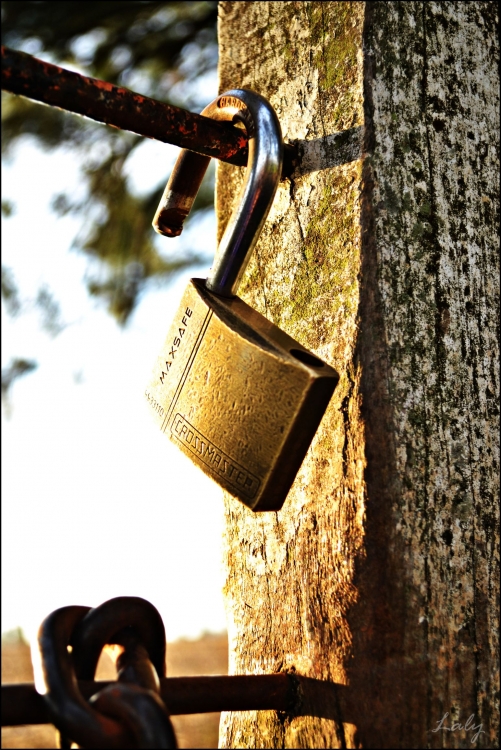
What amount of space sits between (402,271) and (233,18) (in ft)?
1.32

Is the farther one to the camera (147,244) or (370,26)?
(147,244)

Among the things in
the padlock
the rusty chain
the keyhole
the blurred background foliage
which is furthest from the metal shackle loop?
the blurred background foliage

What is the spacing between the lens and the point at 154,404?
0.64 m

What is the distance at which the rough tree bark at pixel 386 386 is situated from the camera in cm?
55

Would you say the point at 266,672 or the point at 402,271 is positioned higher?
the point at 402,271

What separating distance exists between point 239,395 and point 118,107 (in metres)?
0.25

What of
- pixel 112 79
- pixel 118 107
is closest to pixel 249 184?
pixel 118 107

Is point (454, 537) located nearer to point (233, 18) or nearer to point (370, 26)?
point (370, 26)

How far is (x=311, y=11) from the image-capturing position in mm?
708

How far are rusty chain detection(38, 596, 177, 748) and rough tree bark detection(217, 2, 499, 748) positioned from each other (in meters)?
0.15

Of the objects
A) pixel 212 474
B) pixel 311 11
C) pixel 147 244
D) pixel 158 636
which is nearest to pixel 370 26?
pixel 311 11

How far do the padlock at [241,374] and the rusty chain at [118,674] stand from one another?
4.8 inches

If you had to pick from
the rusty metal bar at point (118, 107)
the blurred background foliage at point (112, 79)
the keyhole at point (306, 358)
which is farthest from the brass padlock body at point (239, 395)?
the blurred background foliage at point (112, 79)

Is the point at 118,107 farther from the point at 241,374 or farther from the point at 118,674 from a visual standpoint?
the point at 118,674
